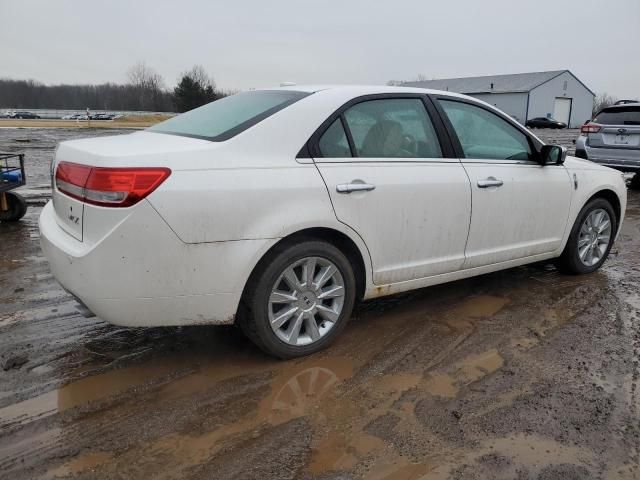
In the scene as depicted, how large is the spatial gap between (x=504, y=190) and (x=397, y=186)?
3.43 feet

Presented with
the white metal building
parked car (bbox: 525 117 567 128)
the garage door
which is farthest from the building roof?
parked car (bbox: 525 117 567 128)

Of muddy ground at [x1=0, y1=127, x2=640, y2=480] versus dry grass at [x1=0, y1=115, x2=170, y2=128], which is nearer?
muddy ground at [x1=0, y1=127, x2=640, y2=480]

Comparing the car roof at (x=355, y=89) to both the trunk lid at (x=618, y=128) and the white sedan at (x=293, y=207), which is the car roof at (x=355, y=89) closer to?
the white sedan at (x=293, y=207)

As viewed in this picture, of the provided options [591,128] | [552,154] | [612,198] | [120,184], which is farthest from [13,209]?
[591,128]

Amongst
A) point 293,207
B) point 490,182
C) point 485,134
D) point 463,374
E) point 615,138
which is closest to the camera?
point 293,207

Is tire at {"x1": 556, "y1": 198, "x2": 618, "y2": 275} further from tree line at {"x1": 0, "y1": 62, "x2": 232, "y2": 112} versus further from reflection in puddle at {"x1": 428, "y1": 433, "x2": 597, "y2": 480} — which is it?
tree line at {"x1": 0, "y1": 62, "x2": 232, "y2": 112}

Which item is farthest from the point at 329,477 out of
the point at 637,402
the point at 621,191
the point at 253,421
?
the point at 621,191

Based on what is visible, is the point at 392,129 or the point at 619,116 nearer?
the point at 392,129

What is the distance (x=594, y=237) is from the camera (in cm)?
493

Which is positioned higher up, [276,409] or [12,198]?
[12,198]

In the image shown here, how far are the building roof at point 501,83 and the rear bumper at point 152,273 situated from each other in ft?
195

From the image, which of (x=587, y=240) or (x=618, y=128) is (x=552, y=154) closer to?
(x=587, y=240)

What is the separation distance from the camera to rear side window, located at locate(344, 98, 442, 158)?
3.38 meters

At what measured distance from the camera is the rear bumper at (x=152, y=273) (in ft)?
8.63
